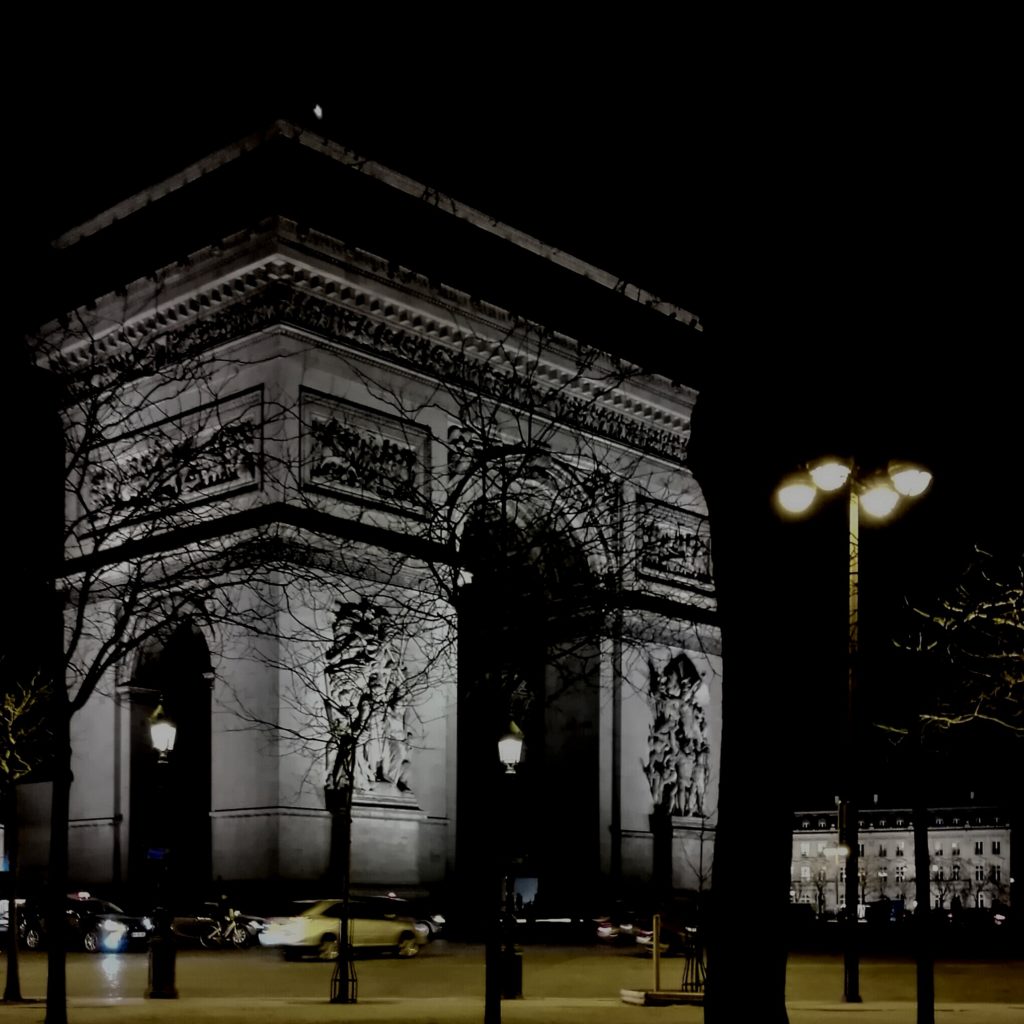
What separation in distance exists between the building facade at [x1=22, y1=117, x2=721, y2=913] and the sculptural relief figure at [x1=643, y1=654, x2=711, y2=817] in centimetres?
162

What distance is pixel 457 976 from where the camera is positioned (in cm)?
3011

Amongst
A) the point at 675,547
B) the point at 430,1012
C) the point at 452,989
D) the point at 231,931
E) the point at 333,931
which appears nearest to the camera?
the point at 430,1012

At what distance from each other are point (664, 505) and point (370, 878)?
15.5 metres

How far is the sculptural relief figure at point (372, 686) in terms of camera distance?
1487 inches

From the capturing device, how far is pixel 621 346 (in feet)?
154

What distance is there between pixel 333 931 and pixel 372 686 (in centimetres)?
623

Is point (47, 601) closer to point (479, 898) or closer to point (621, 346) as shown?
point (479, 898)

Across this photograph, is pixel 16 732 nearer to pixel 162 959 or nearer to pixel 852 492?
pixel 162 959

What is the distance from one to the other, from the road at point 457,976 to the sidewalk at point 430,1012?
6.18 feet

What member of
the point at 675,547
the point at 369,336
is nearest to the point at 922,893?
the point at 369,336

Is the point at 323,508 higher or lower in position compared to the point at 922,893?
higher

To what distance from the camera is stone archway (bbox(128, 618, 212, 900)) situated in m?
41.2

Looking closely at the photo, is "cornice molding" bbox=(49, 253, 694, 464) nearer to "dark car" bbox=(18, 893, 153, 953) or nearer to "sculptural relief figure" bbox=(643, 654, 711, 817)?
"sculptural relief figure" bbox=(643, 654, 711, 817)

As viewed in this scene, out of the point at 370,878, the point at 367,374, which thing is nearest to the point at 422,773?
the point at 370,878
